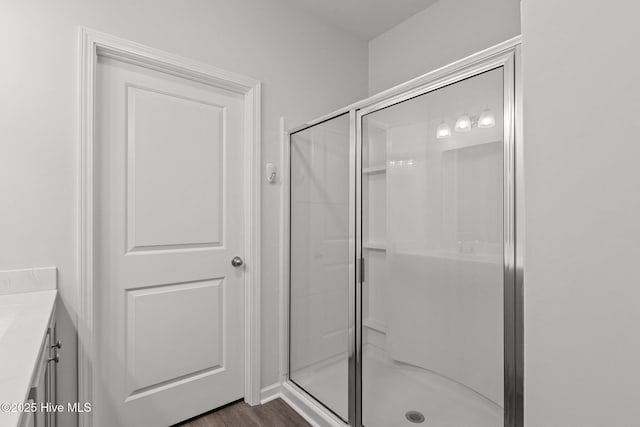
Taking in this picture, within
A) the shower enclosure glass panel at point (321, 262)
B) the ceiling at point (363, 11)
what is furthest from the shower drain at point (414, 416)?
the ceiling at point (363, 11)

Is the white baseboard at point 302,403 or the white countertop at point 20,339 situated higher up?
the white countertop at point 20,339

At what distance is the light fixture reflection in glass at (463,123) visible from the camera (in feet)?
4.00

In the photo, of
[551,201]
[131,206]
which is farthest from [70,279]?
[551,201]

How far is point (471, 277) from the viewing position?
1.27m

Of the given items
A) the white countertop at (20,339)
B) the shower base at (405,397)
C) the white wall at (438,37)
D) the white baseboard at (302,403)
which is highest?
the white wall at (438,37)

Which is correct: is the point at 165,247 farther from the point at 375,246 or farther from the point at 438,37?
the point at 438,37

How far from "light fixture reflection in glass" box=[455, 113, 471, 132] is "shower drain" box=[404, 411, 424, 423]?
129 centimetres

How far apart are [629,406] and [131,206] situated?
73.8 inches

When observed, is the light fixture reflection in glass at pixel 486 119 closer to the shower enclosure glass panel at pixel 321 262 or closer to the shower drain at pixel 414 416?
the shower enclosure glass panel at pixel 321 262

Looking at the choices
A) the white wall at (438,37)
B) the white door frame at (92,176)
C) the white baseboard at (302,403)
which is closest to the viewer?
the white door frame at (92,176)

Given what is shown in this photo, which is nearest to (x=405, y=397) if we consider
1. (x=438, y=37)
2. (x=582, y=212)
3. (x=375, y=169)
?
(x=375, y=169)

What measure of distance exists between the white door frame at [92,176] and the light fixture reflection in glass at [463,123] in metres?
1.20

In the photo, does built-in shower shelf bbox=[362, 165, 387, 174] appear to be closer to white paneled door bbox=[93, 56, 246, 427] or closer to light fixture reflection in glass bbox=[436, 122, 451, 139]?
light fixture reflection in glass bbox=[436, 122, 451, 139]

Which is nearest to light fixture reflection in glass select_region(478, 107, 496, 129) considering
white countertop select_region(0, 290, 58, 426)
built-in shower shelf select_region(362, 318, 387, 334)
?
built-in shower shelf select_region(362, 318, 387, 334)
